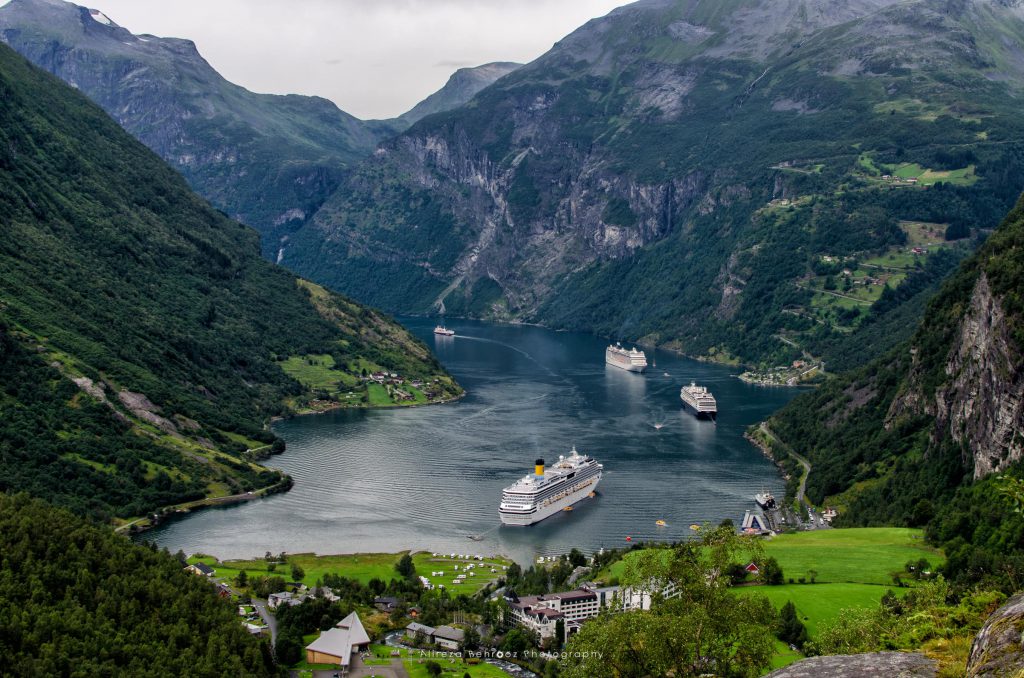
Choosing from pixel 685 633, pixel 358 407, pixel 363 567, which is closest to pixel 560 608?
pixel 363 567

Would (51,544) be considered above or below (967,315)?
below

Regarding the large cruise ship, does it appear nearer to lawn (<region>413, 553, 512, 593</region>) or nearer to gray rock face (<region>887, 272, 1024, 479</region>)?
lawn (<region>413, 553, 512, 593</region>)

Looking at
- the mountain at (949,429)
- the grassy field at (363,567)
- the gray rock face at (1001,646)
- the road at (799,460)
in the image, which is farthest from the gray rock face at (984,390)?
the gray rock face at (1001,646)

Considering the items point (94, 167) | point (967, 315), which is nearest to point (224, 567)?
point (967, 315)

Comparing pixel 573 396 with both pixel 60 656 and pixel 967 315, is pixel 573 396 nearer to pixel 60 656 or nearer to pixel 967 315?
pixel 967 315

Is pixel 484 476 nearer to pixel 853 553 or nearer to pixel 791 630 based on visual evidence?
pixel 853 553

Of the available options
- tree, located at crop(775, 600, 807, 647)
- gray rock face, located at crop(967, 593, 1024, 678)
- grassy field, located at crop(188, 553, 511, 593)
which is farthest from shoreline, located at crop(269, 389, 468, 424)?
gray rock face, located at crop(967, 593, 1024, 678)
